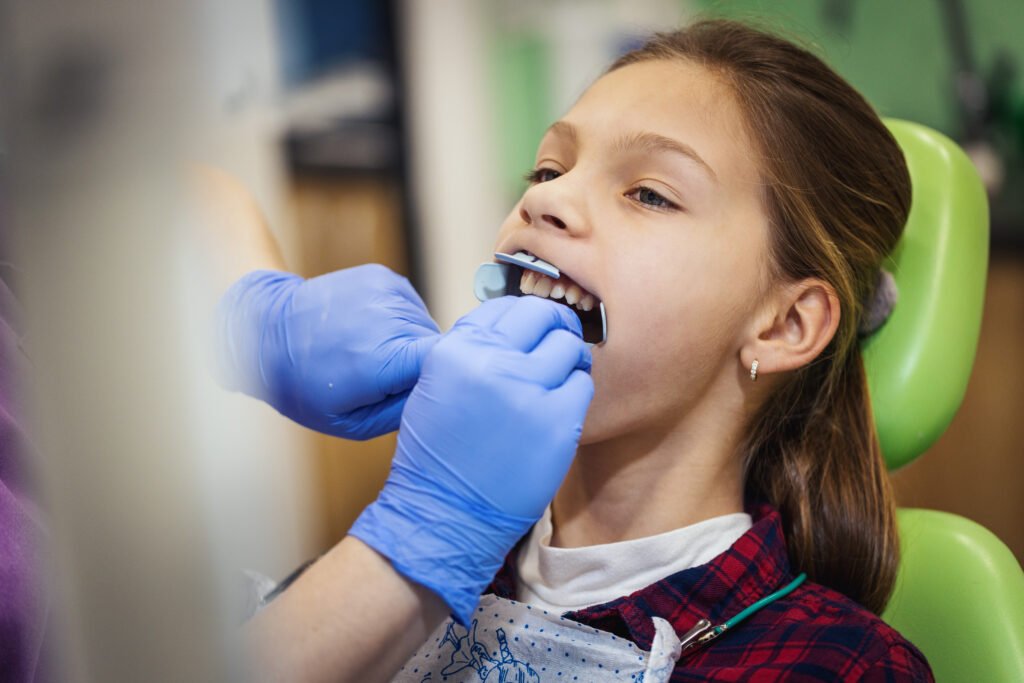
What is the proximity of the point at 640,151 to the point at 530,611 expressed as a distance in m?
0.53

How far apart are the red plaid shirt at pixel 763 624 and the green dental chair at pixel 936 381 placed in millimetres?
131

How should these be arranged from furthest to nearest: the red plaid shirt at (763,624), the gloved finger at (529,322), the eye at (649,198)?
the eye at (649,198) → the red plaid shirt at (763,624) → the gloved finger at (529,322)

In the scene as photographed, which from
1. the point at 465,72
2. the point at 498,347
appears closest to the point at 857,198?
the point at 498,347

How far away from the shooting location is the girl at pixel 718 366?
1.03 m

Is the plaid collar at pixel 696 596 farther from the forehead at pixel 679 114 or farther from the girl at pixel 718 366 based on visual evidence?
the forehead at pixel 679 114

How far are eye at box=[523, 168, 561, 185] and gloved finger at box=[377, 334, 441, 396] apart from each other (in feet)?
1.13

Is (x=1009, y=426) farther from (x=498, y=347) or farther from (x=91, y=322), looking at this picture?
(x=91, y=322)

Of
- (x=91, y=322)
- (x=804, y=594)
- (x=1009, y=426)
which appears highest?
(x=91, y=322)

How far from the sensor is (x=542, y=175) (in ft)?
3.97

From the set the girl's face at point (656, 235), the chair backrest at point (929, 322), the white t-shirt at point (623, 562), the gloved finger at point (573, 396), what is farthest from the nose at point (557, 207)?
the chair backrest at point (929, 322)

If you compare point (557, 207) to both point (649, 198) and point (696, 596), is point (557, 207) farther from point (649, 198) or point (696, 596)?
point (696, 596)

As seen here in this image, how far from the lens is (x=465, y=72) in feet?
9.52

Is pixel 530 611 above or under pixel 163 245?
under

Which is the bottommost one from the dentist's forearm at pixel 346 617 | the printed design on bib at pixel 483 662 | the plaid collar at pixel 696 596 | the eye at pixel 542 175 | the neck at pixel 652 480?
the printed design on bib at pixel 483 662
